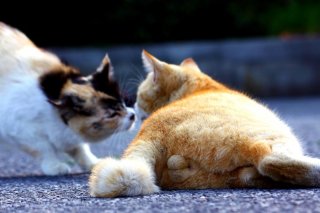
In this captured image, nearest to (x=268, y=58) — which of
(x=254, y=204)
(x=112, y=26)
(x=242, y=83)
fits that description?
(x=242, y=83)

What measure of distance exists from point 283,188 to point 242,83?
291 inches

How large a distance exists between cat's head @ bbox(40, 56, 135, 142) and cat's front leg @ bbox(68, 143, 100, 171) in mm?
167

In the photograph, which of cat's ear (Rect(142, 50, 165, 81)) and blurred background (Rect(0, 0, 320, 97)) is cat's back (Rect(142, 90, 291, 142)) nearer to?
cat's ear (Rect(142, 50, 165, 81))

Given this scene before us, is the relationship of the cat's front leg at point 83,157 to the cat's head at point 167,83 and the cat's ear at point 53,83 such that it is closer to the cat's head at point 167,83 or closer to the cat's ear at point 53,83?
the cat's ear at point 53,83

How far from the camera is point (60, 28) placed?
11047 millimetres

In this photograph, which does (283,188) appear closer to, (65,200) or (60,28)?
(65,200)

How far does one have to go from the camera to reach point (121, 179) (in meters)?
3.09

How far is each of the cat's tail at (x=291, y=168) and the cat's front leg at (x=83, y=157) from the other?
6.65ft

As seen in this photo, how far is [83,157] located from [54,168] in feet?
1.05

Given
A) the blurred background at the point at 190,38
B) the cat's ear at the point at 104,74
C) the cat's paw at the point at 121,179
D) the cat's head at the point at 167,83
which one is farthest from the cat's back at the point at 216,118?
the blurred background at the point at 190,38

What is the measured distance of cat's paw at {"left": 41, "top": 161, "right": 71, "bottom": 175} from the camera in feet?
15.5

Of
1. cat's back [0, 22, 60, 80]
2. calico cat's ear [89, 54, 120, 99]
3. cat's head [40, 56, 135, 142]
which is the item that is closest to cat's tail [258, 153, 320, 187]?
cat's head [40, 56, 135, 142]

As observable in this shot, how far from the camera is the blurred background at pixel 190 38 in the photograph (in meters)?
10.3

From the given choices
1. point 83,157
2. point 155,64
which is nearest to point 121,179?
point 155,64
